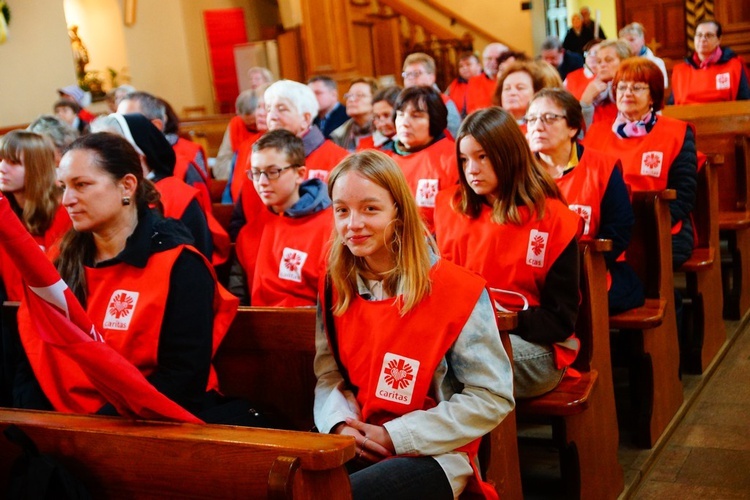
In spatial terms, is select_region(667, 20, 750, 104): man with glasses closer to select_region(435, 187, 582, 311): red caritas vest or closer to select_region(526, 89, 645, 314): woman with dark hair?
select_region(526, 89, 645, 314): woman with dark hair

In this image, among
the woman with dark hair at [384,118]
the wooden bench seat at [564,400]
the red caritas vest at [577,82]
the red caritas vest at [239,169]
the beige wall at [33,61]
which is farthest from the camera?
the beige wall at [33,61]

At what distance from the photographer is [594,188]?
132 inches

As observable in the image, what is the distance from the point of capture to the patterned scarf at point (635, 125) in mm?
4164

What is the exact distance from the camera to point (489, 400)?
2059mm

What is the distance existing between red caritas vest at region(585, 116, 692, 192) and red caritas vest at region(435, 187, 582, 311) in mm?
1419

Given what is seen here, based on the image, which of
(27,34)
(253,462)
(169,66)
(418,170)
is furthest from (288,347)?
(169,66)

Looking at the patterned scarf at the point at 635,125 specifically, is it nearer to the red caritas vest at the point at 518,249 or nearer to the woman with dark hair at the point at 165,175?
the red caritas vest at the point at 518,249

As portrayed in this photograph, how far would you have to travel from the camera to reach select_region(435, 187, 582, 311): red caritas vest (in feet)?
8.81

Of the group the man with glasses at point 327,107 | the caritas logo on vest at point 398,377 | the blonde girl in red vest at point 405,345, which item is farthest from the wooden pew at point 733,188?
the caritas logo on vest at point 398,377

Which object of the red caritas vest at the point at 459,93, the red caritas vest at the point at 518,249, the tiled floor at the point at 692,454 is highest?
the red caritas vest at the point at 459,93

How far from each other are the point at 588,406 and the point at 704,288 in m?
1.61

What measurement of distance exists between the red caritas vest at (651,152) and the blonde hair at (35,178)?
237 centimetres

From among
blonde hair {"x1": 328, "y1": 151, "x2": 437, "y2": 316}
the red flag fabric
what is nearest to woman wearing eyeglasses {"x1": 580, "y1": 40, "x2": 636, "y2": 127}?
blonde hair {"x1": 328, "y1": 151, "x2": 437, "y2": 316}

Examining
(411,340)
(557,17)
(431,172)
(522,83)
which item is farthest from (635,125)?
(557,17)
